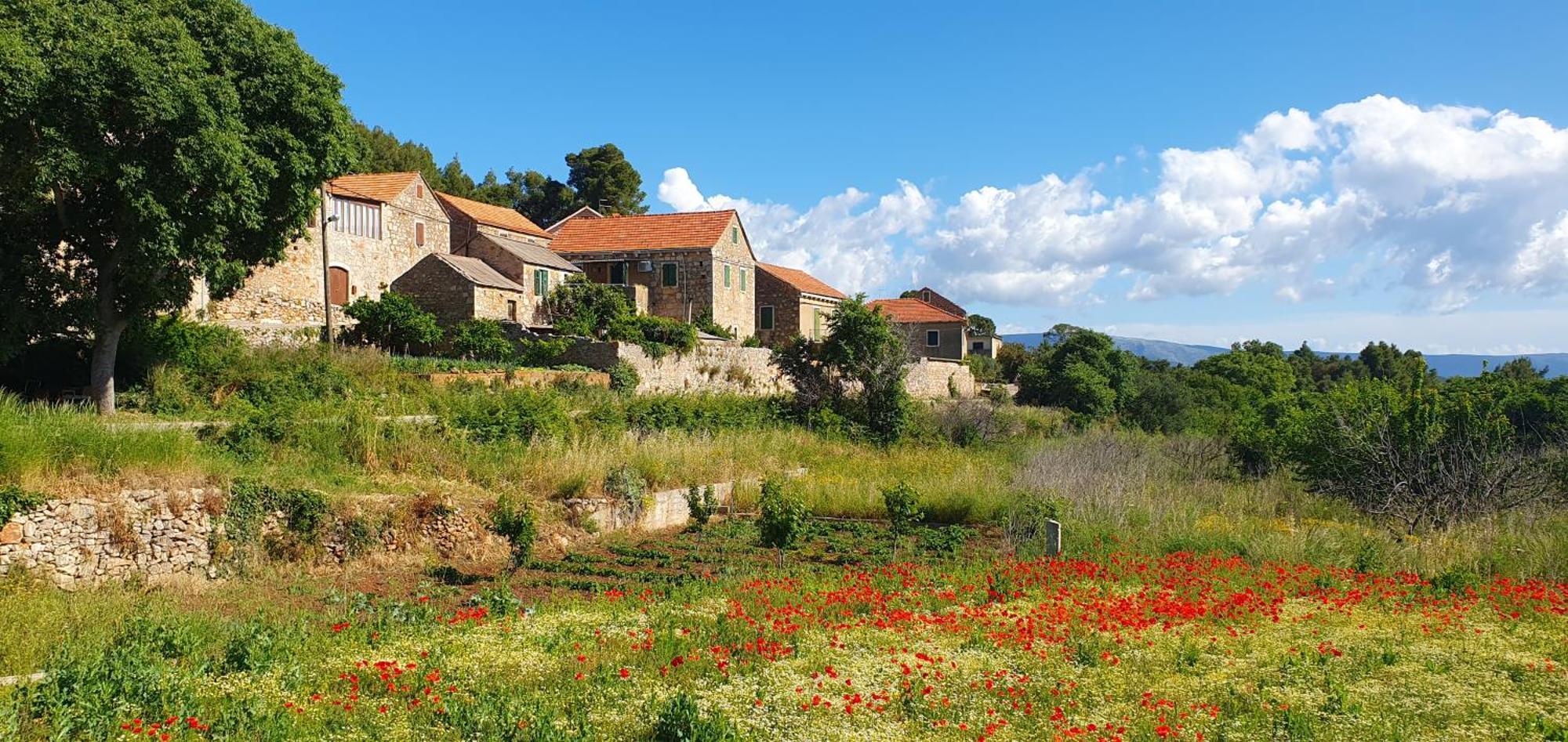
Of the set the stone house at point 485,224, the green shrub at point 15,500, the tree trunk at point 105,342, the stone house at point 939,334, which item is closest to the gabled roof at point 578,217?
the stone house at point 485,224

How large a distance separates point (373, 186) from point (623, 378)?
13.7 m

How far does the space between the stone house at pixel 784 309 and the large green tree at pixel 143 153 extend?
89.9ft

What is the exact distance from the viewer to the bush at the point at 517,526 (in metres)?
11.6

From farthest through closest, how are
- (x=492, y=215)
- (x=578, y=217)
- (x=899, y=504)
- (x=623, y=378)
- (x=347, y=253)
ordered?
(x=578, y=217) < (x=492, y=215) < (x=347, y=253) < (x=623, y=378) < (x=899, y=504)

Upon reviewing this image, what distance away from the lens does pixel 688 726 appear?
5.68 m

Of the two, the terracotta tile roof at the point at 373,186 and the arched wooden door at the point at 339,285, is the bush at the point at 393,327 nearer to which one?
the arched wooden door at the point at 339,285

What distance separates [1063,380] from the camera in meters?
40.6

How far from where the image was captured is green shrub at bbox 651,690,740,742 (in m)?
5.57

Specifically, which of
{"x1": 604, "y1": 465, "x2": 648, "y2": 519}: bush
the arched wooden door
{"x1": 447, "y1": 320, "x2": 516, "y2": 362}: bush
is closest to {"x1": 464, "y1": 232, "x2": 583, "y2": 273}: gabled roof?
the arched wooden door

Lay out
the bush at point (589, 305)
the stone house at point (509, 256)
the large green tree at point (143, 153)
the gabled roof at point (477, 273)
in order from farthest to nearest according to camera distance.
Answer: the bush at point (589, 305) < the stone house at point (509, 256) < the gabled roof at point (477, 273) < the large green tree at point (143, 153)

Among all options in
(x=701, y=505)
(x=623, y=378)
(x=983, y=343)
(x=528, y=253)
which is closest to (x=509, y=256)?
(x=528, y=253)

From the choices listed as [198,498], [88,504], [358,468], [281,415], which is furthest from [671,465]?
[88,504]

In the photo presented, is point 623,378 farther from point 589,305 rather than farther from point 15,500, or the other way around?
point 15,500

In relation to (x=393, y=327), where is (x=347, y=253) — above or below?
above
